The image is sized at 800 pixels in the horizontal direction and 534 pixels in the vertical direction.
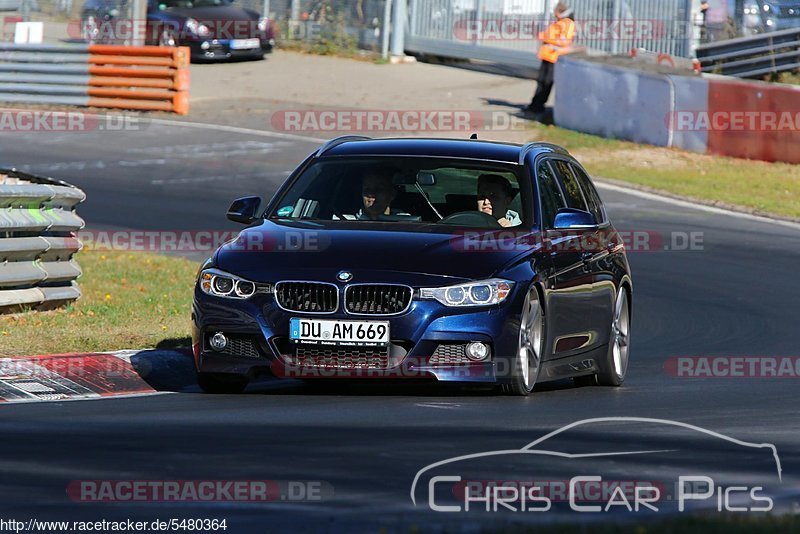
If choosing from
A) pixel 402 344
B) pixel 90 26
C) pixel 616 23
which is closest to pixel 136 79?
pixel 616 23

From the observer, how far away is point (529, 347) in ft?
31.3

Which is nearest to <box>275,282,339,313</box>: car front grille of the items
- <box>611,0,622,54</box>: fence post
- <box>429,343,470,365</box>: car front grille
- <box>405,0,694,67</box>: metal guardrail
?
<box>429,343,470,365</box>: car front grille

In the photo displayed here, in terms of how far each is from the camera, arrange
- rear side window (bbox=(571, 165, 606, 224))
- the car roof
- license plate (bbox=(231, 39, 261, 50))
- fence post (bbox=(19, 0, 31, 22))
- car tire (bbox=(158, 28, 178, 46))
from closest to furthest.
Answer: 1. the car roof
2. rear side window (bbox=(571, 165, 606, 224))
3. car tire (bbox=(158, 28, 178, 46))
4. license plate (bbox=(231, 39, 261, 50))
5. fence post (bbox=(19, 0, 31, 22))

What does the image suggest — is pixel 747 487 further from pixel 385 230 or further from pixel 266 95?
pixel 266 95

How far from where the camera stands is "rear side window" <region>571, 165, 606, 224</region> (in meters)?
11.6

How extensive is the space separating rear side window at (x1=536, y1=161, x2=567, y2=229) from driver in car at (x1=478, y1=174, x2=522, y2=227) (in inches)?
7.9

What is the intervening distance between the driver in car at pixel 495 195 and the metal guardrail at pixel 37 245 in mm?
3899

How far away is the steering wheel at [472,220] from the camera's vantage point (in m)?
10.2

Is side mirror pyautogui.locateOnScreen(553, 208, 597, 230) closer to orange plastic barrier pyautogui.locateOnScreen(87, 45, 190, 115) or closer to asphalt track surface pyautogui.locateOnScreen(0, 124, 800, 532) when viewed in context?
asphalt track surface pyautogui.locateOnScreen(0, 124, 800, 532)

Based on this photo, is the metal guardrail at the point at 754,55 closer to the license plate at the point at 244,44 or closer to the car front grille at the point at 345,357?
the license plate at the point at 244,44

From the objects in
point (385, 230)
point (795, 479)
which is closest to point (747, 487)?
point (795, 479)

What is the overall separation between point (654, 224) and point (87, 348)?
11.6m

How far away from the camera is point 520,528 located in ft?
18.5

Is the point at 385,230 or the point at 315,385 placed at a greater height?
the point at 385,230
